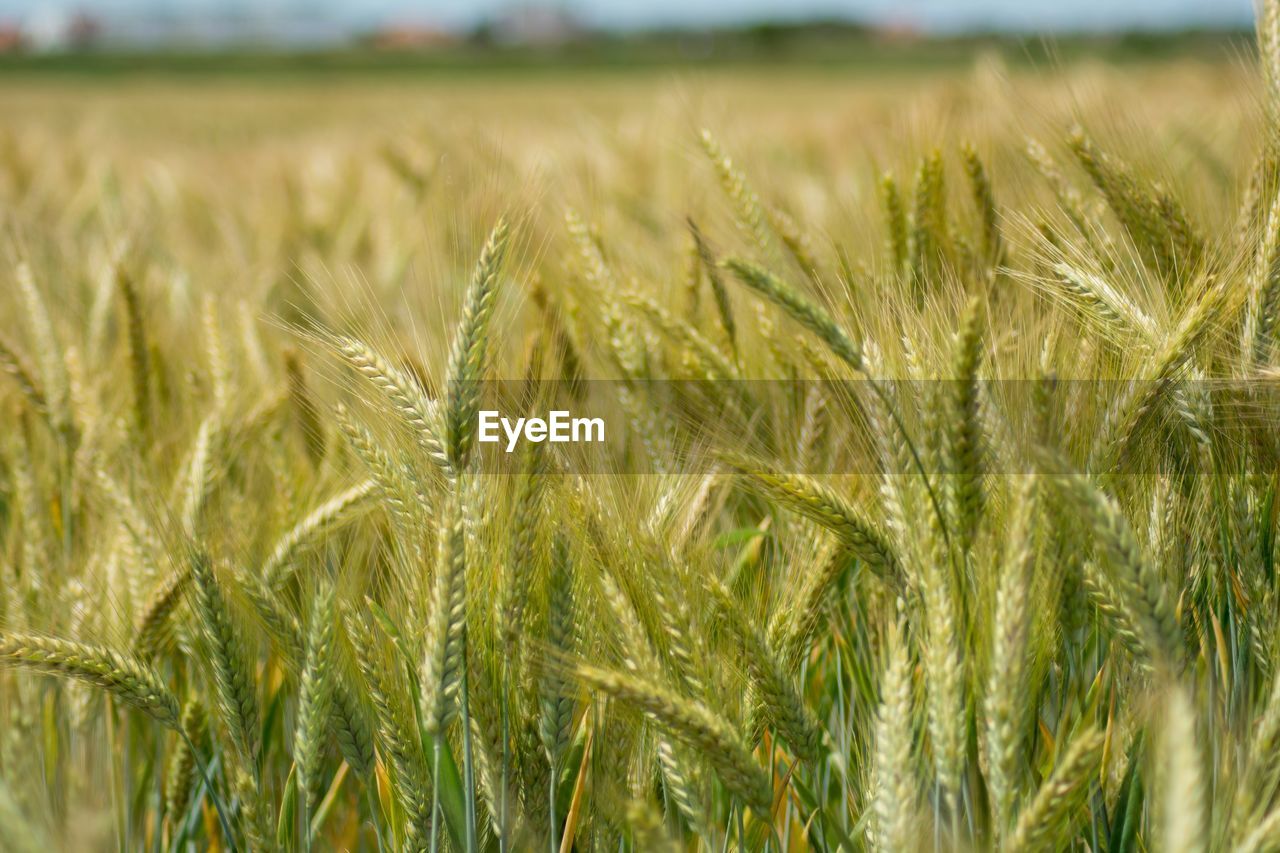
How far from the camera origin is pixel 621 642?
952mm

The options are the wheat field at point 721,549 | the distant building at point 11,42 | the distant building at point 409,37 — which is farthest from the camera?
the distant building at point 409,37

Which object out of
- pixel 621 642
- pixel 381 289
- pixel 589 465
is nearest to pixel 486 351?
pixel 589 465

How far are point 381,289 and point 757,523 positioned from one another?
138 centimetres

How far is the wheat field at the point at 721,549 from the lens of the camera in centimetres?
87

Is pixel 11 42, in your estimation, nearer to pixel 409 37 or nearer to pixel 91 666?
pixel 409 37

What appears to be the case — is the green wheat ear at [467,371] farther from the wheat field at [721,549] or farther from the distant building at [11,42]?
the distant building at [11,42]

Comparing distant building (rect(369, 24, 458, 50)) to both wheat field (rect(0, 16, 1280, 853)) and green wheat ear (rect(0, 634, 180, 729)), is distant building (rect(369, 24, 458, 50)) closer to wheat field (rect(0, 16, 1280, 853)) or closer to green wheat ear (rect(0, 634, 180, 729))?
wheat field (rect(0, 16, 1280, 853))

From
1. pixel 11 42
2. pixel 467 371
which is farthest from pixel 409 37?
pixel 467 371

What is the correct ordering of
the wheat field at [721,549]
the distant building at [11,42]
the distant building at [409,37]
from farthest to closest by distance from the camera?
the distant building at [409,37], the distant building at [11,42], the wheat field at [721,549]

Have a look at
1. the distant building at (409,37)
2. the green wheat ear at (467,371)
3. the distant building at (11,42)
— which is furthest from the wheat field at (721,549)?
the distant building at (409,37)

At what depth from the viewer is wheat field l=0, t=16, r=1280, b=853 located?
866 mm

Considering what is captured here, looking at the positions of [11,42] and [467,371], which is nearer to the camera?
[467,371]

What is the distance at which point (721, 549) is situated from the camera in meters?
1.36

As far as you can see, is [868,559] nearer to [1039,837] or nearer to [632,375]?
[1039,837]
